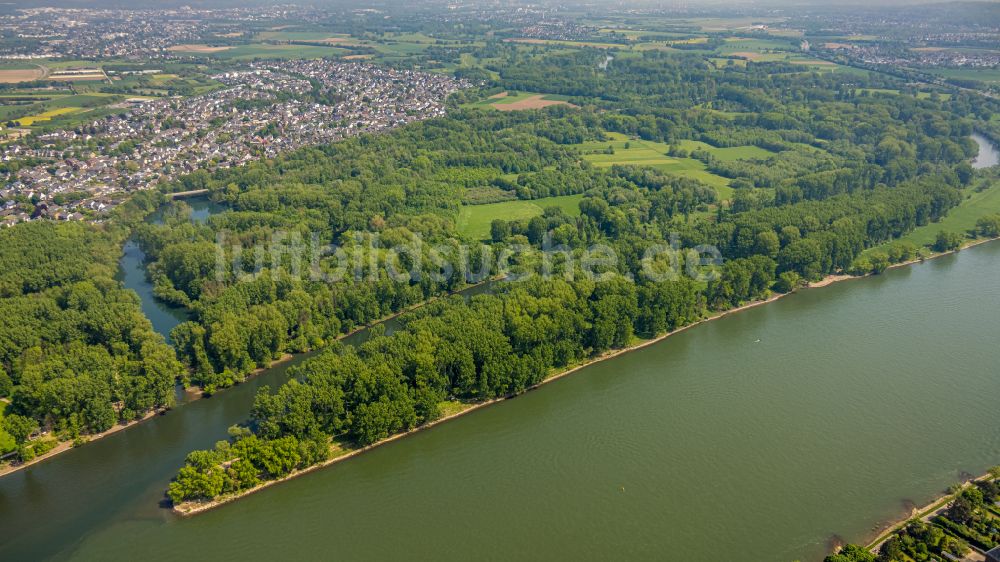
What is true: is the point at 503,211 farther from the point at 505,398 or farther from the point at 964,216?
the point at 964,216

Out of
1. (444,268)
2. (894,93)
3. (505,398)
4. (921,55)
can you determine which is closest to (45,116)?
(444,268)

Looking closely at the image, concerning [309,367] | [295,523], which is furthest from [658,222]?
[295,523]

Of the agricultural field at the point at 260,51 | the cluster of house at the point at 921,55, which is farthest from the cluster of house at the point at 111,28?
the cluster of house at the point at 921,55

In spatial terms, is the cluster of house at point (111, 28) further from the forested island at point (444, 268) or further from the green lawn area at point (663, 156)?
the green lawn area at point (663, 156)

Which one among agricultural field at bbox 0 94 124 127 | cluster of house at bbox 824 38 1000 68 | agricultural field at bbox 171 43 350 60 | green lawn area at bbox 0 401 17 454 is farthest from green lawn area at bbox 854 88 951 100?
agricultural field at bbox 0 94 124 127

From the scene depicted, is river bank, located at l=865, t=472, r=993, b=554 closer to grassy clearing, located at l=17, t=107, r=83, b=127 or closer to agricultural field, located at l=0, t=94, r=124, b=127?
agricultural field, located at l=0, t=94, r=124, b=127

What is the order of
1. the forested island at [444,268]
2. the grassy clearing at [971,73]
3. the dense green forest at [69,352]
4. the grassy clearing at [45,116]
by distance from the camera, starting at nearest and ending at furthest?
1. the forested island at [444,268]
2. the dense green forest at [69,352]
3. the grassy clearing at [45,116]
4. the grassy clearing at [971,73]
